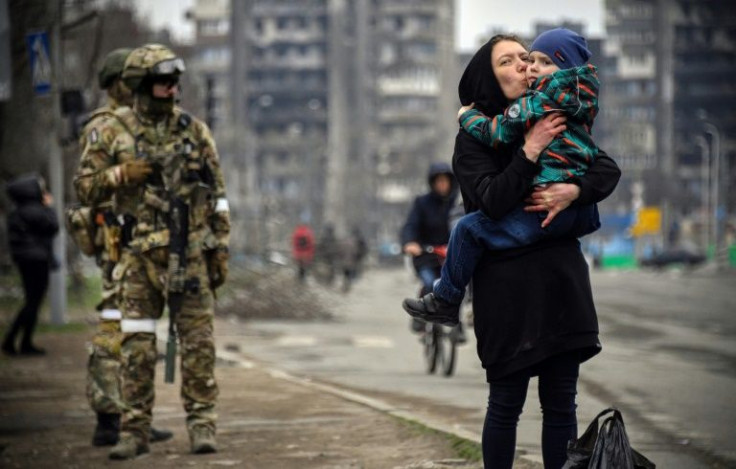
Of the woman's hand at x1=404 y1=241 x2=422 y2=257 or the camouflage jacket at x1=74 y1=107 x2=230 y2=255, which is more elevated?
the camouflage jacket at x1=74 y1=107 x2=230 y2=255

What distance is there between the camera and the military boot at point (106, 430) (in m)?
8.17

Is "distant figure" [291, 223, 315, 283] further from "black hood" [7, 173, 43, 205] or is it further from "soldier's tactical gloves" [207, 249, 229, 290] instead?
"soldier's tactical gloves" [207, 249, 229, 290]

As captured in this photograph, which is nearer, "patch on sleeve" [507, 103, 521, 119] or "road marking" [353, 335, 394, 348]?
"patch on sleeve" [507, 103, 521, 119]

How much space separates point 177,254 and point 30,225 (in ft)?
24.9

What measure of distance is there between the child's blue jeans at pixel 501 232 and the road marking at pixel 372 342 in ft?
41.0

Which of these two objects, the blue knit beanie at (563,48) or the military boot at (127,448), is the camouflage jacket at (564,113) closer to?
the blue knit beanie at (563,48)

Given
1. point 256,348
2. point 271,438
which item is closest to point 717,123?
point 256,348

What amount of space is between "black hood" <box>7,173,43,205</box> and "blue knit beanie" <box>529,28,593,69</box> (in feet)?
33.3

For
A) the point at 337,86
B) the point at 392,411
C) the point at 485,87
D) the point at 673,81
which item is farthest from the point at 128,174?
the point at 673,81

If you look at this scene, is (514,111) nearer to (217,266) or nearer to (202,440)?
(217,266)

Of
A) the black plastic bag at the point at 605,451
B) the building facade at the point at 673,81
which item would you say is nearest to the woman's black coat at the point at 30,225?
the black plastic bag at the point at 605,451

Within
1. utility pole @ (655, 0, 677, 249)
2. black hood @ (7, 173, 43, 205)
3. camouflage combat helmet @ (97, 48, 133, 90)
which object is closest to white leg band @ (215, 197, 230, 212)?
camouflage combat helmet @ (97, 48, 133, 90)

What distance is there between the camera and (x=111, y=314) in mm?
8148

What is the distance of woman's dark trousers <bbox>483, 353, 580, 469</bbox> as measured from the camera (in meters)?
5.29
